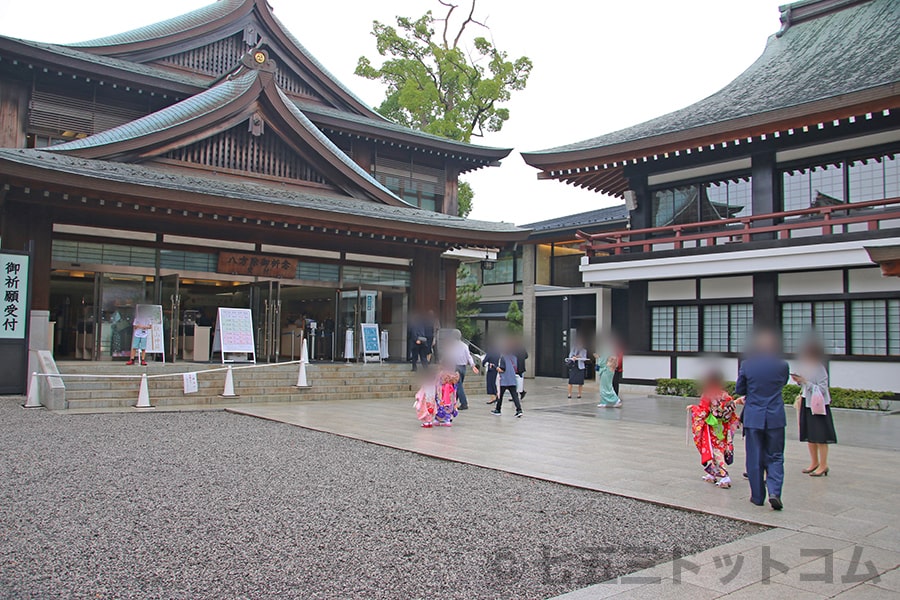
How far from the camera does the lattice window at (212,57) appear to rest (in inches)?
885

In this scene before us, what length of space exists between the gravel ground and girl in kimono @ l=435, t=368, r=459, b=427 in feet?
9.42

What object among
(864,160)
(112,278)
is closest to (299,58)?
(112,278)

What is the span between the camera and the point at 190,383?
13609mm

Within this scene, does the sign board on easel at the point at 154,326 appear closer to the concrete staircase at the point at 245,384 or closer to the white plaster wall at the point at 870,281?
the concrete staircase at the point at 245,384

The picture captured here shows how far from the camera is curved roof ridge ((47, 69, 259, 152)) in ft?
53.8

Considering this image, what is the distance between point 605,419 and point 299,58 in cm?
1783

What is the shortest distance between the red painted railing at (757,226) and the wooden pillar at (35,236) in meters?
13.3

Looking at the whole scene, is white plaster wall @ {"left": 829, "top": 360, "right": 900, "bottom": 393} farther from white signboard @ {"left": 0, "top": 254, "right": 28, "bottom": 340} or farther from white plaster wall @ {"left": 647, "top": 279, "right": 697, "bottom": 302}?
white signboard @ {"left": 0, "top": 254, "right": 28, "bottom": 340}

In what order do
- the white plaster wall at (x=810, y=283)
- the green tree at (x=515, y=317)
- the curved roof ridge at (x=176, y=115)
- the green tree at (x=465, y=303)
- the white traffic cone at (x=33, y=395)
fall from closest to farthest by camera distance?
the white traffic cone at (x=33, y=395) < the white plaster wall at (x=810, y=283) < the curved roof ridge at (x=176, y=115) < the green tree at (x=465, y=303) < the green tree at (x=515, y=317)

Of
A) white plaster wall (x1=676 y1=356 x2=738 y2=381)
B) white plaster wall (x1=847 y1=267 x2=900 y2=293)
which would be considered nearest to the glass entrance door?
white plaster wall (x1=676 y1=356 x2=738 y2=381)

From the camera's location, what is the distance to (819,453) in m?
7.54

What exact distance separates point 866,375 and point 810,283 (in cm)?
246

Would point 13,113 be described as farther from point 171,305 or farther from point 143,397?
point 143,397

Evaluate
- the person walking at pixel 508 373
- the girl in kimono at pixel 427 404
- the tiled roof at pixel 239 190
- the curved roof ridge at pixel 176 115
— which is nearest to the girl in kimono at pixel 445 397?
the girl in kimono at pixel 427 404
